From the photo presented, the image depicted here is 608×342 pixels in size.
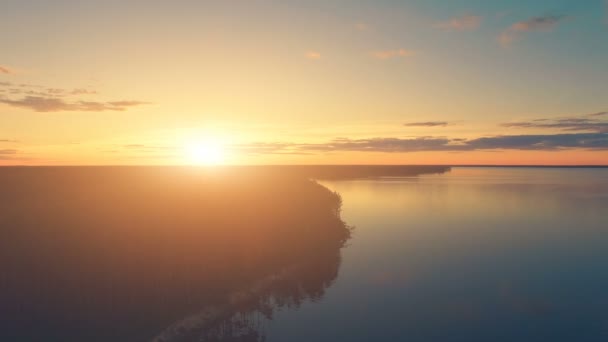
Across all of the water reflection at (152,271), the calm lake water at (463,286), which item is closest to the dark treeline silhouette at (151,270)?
the water reflection at (152,271)

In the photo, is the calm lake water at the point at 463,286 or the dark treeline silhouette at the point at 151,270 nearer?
the dark treeline silhouette at the point at 151,270

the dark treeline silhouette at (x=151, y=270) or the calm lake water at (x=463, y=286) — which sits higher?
the dark treeline silhouette at (x=151, y=270)

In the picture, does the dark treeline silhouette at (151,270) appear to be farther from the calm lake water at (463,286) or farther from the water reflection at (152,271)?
the calm lake water at (463,286)

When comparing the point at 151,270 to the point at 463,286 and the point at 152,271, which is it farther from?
the point at 463,286

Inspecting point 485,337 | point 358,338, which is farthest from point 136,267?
point 485,337

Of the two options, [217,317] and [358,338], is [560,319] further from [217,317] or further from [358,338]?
[217,317]

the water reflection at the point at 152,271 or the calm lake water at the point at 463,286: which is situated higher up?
the water reflection at the point at 152,271

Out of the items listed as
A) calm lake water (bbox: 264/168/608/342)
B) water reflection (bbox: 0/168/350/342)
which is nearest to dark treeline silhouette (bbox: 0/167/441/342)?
water reflection (bbox: 0/168/350/342)
